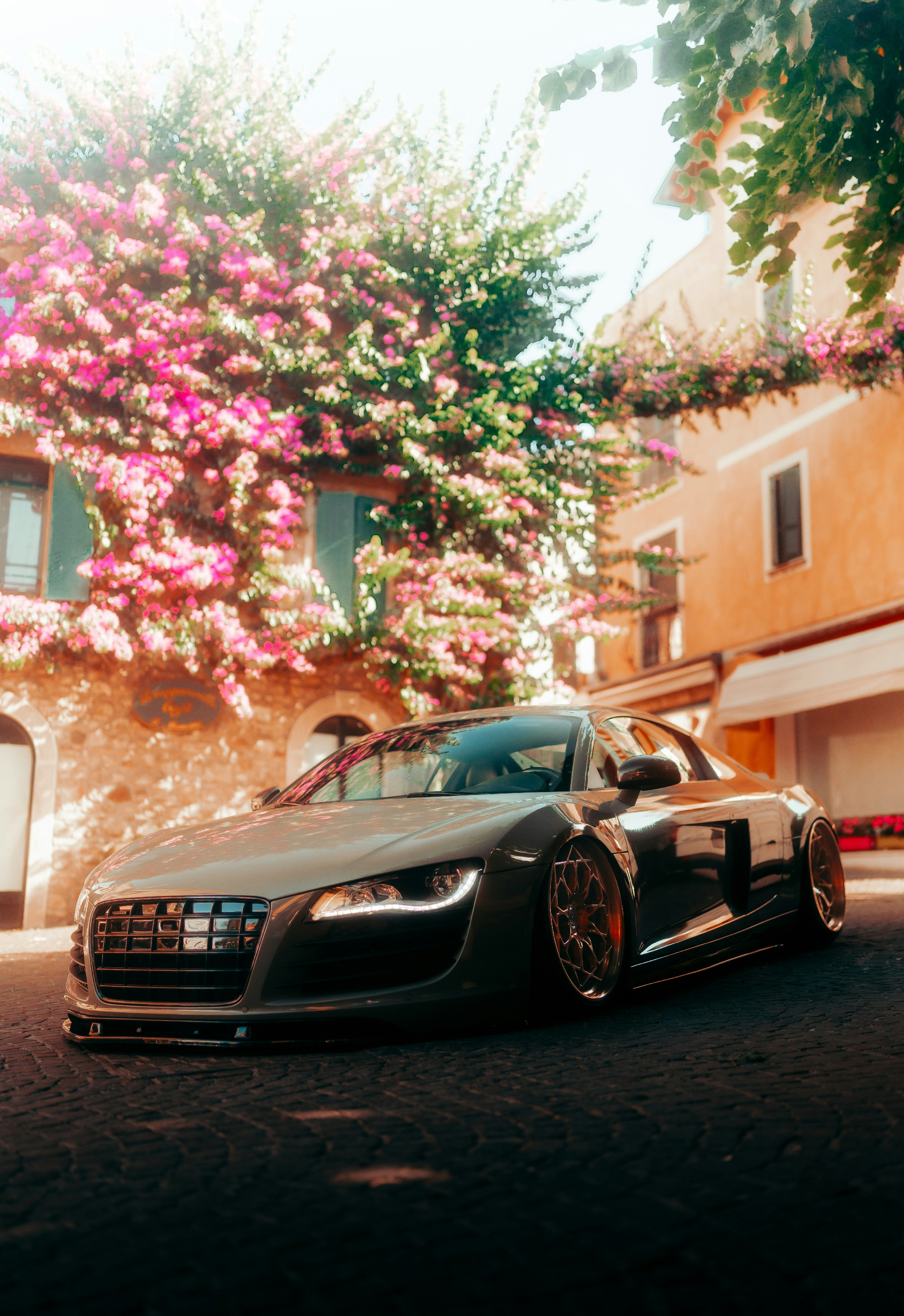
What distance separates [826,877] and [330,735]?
8447mm

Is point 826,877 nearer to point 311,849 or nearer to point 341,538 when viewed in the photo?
point 311,849

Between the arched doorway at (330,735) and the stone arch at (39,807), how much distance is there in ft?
9.26

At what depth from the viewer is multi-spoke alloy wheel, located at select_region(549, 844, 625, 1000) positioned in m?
4.70

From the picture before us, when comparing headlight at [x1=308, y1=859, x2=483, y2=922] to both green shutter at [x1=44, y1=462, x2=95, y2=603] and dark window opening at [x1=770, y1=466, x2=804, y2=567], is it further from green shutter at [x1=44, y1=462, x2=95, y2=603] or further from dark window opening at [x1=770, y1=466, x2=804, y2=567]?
dark window opening at [x1=770, y1=466, x2=804, y2=567]

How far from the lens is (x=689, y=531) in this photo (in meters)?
23.8

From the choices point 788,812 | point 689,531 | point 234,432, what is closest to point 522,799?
point 788,812

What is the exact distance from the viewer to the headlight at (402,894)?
422 cm

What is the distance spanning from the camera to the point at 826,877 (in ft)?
22.7

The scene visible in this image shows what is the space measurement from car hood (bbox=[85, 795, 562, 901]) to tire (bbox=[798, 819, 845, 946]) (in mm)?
2282

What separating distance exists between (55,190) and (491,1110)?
13.1 metres

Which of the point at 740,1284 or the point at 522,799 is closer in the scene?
the point at 740,1284

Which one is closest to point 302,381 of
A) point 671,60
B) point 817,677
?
point 671,60

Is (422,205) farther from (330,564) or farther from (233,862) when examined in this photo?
(233,862)

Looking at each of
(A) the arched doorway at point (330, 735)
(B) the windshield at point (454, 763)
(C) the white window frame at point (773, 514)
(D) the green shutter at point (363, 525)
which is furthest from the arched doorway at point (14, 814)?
(C) the white window frame at point (773, 514)
